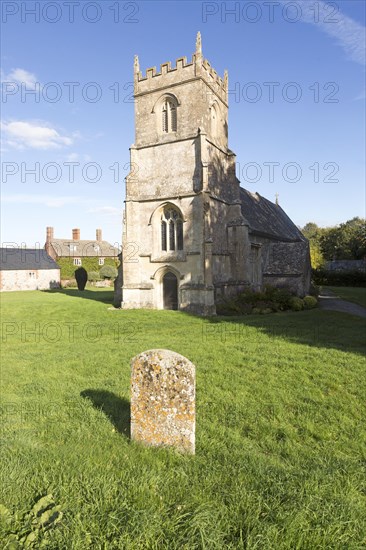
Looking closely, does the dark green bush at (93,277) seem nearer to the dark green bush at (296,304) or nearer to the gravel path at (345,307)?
the gravel path at (345,307)

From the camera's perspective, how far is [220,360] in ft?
30.1

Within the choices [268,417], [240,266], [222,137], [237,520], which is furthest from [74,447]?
[222,137]

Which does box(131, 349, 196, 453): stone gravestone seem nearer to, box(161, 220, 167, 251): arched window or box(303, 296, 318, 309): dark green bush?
box(161, 220, 167, 251): arched window

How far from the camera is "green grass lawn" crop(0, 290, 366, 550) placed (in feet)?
10.2

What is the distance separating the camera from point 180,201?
71.0 feet

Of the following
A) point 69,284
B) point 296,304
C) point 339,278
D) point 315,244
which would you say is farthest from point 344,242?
point 296,304

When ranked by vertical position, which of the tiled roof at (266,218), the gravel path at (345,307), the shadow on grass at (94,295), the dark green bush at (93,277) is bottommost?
the gravel path at (345,307)

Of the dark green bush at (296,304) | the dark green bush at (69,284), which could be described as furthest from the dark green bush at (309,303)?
the dark green bush at (69,284)

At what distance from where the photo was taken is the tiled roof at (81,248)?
57656mm

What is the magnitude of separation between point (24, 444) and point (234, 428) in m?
3.09

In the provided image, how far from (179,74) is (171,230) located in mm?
9765

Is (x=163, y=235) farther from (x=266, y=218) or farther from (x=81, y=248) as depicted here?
(x=81, y=248)

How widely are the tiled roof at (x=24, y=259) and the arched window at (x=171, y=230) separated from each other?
31972 mm

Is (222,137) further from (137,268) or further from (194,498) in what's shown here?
(194,498)
